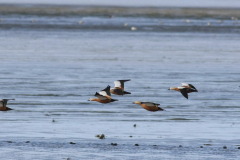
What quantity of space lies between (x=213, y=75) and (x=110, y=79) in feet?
14.8

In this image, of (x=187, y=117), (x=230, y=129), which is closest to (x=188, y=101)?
(x=187, y=117)

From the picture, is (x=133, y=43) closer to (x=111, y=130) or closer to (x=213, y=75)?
(x=213, y=75)

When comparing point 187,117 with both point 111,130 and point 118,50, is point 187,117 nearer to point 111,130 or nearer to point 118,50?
point 111,130

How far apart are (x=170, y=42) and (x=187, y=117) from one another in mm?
28034

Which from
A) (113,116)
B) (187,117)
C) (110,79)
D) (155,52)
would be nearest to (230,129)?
(187,117)

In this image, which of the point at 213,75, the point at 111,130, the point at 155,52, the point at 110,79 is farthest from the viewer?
the point at 155,52

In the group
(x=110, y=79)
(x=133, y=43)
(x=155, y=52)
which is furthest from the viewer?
(x=133, y=43)

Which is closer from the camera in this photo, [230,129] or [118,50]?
[230,129]

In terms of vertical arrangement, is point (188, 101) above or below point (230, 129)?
above

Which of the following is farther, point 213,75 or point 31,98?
point 213,75

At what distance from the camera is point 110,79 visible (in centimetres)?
2333

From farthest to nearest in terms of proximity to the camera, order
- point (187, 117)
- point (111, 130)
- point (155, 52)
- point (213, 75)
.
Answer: point (155, 52) → point (213, 75) → point (187, 117) → point (111, 130)

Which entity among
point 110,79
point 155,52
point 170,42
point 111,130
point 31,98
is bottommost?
point 111,130

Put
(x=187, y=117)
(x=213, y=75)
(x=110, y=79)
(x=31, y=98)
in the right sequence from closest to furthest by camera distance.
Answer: (x=187, y=117), (x=31, y=98), (x=110, y=79), (x=213, y=75)
